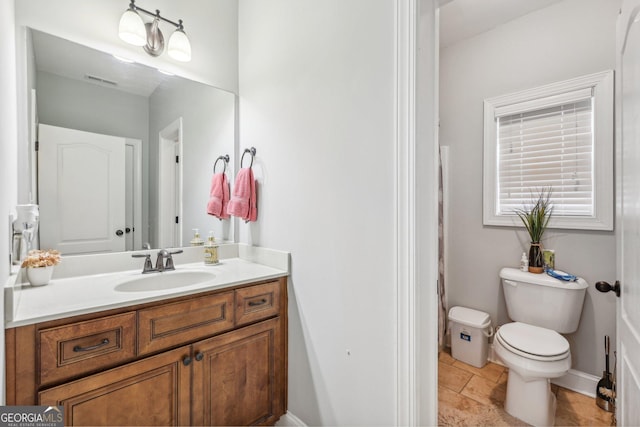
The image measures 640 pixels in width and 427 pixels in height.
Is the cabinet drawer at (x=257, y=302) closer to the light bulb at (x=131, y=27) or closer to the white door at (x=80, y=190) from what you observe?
the white door at (x=80, y=190)

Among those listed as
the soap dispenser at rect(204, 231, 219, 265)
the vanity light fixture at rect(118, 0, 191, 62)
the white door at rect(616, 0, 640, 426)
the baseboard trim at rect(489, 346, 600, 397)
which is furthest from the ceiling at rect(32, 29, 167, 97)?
the baseboard trim at rect(489, 346, 600, 397)

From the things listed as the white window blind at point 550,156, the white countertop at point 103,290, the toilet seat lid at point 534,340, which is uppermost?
the white window blind at point 550,156

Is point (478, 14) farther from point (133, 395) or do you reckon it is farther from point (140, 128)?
point (133, 395)

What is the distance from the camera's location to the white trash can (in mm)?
2105

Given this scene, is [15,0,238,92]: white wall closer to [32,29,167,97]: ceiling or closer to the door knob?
[32,29,167,97]: ceiling

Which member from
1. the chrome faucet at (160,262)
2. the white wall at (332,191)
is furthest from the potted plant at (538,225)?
the chrome faucet at (160,262)

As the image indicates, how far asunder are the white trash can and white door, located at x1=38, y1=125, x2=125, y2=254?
2325 mm

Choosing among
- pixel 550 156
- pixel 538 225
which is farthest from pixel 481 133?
pixel 538 225

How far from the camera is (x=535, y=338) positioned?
65.1 inches

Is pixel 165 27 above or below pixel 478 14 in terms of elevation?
below

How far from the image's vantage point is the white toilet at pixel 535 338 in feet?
4.99

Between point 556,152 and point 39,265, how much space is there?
116 inches

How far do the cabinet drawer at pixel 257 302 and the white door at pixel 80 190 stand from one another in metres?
0.74

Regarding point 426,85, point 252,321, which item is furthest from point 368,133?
point 252,321
